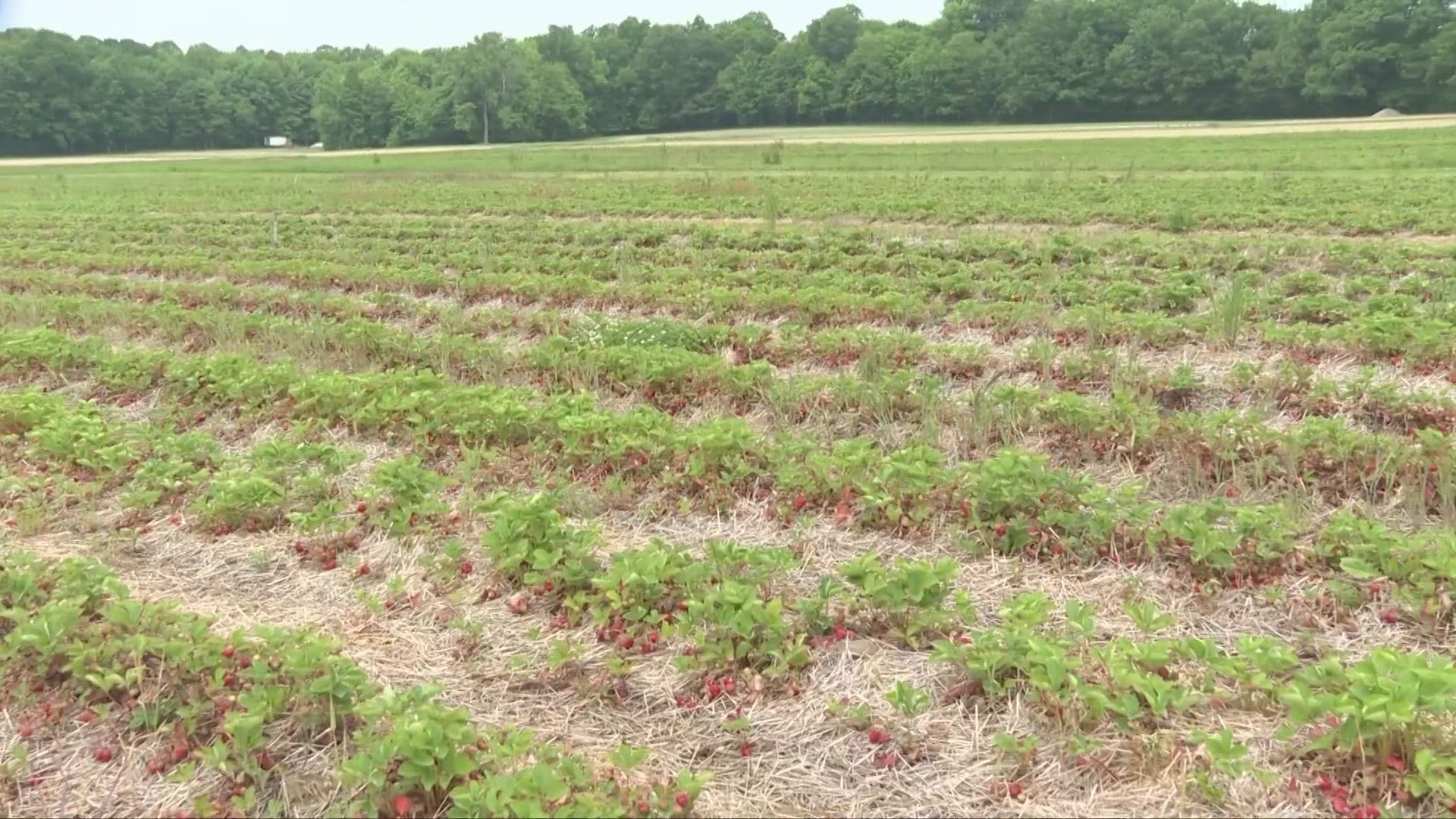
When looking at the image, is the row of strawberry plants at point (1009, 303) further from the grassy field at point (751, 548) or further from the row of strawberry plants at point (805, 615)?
the row of strawberry plants at point (805, 615)

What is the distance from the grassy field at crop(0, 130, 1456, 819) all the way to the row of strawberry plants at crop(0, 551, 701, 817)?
2 centimetres

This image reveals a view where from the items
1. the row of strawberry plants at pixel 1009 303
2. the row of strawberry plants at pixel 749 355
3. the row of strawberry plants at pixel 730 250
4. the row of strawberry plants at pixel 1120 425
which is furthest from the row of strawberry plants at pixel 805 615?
the row of strawberry plants at pixel 730 250

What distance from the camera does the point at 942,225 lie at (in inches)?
561

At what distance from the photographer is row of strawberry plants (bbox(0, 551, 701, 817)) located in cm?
292

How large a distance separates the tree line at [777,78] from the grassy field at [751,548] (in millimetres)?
72942

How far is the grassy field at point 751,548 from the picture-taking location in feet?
10.2

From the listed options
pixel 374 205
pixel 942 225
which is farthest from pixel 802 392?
pixel 374 205

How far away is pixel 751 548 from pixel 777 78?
95.2 metres

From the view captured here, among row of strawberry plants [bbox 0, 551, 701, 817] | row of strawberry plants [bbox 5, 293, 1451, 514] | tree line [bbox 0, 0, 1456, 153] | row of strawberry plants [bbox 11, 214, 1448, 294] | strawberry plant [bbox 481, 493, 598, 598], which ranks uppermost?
tree line [bbox 0, 0, 1456, 153]

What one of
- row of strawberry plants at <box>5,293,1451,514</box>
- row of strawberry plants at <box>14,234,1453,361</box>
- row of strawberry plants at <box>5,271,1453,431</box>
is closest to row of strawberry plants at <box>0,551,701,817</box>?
row of strawberry plants at <box>5,293,1451,514</box>

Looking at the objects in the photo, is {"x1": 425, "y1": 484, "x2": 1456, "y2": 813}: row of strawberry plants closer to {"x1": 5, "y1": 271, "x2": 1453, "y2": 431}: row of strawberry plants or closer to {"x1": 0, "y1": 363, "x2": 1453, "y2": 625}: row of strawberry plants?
{"x1": 0, "y1": 363, "x2": 1453, "y2": 625}: row of strawberry plants

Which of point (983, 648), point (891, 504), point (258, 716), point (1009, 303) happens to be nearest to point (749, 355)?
point (1009, 303)

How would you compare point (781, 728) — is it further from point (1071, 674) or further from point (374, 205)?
point (374, 205)

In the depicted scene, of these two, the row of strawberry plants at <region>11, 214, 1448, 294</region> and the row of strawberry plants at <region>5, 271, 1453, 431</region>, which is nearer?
the row of strawberry plants at <region>5, 271, 1453, 431</region>
